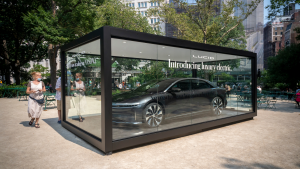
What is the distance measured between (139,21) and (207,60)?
14.5 m

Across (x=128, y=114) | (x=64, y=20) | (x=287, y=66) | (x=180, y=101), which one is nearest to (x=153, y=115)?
(x=128, y=114)

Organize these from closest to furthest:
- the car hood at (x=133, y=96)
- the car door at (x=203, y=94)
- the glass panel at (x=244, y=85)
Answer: the car hood at (x=133, y=96)
the car door at (x=203, y=94)
the glass panel at (x=244, y=85)

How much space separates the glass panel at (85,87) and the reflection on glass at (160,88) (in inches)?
19.2

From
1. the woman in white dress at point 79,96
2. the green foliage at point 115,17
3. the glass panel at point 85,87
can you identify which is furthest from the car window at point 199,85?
the green foliage at point 115,17

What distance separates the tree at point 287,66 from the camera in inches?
737

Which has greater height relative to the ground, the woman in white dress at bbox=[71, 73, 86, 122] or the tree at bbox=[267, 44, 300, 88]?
the tree at bbox=[267, 44, 300, 88]

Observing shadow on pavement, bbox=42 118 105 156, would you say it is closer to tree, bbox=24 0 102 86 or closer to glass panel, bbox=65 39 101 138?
glass panel, bbox=65 39 101 138

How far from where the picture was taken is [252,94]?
8.71m

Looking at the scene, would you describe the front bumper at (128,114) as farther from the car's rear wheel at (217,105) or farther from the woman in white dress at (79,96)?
the car's rear wheel at (217,105)

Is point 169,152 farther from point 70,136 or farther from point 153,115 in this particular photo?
point 70,136

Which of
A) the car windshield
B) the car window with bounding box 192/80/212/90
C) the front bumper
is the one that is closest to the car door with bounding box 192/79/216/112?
the car window with bounding box 192/80/212/90

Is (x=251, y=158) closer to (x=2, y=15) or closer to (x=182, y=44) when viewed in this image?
(x=182, y=44)

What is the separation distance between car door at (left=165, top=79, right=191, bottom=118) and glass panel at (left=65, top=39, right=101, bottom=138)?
2013 millimetres

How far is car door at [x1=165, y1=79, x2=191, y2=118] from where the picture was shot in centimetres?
573
